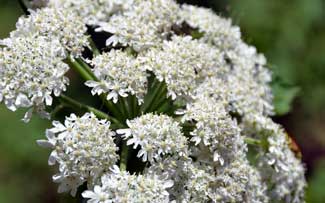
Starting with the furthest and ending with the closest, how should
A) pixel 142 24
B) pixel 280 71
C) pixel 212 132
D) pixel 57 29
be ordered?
pixel 280 71
pixel 142 24
pixel 57 29
pixel 212 132

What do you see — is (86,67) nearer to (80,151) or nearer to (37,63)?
(37,63)

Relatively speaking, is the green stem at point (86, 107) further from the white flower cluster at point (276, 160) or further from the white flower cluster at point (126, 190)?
the white flower cluster at point (276, 160)

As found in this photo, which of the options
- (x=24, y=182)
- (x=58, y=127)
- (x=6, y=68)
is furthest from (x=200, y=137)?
(x=24, y=182)

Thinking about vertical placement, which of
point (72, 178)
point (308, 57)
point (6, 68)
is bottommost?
point (72, 178)

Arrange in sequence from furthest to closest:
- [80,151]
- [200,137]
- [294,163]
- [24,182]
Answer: [24,182] → [294,163] → [200,137] → [80,151]

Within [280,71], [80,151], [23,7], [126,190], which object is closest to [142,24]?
[23,7]

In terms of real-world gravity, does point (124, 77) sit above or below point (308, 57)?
below

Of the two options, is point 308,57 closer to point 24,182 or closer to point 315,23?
point 315,23
